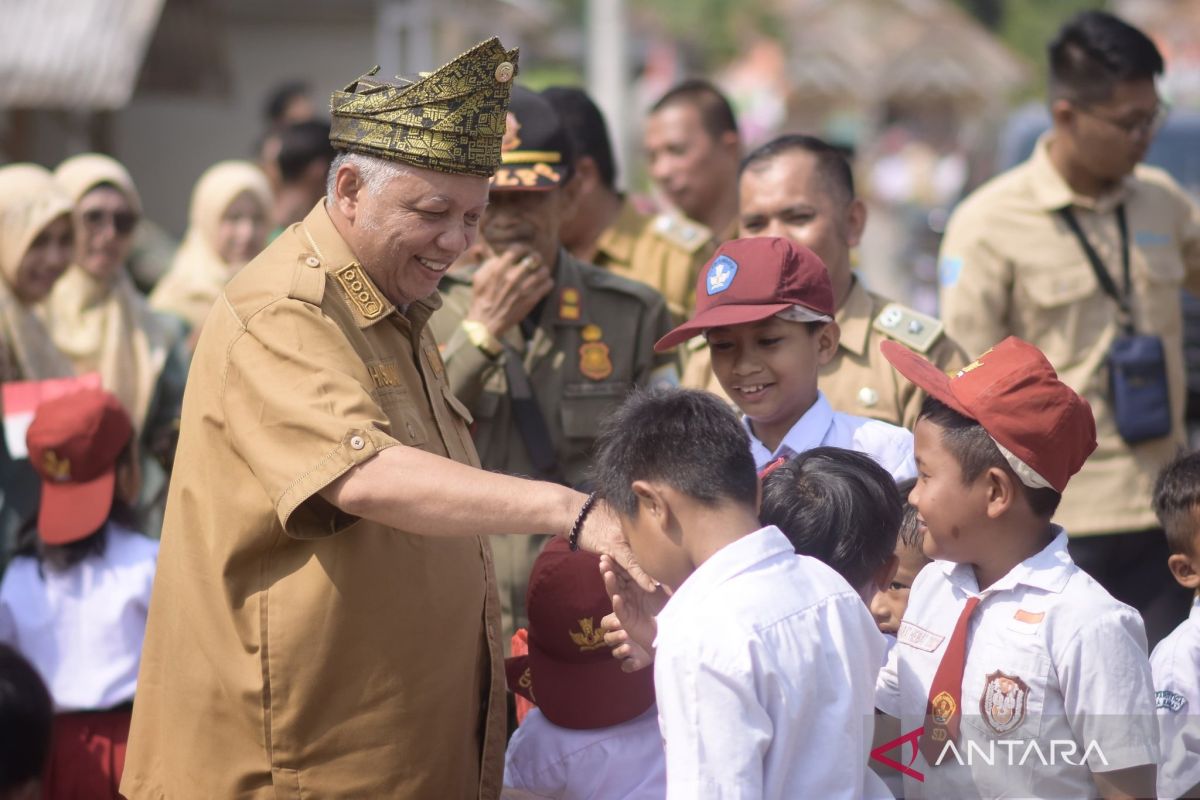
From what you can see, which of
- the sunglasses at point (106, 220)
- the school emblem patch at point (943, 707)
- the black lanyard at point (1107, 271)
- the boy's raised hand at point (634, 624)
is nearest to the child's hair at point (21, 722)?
the boy's raised hand at point (634, 624)

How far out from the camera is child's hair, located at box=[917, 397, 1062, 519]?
2898mm

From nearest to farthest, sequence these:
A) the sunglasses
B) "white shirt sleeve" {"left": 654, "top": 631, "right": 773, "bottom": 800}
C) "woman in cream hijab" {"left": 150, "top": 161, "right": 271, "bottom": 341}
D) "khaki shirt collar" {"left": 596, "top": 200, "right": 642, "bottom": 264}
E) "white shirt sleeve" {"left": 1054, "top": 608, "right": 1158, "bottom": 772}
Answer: "white shirt sleeve" {"left": 654, "top": 631, "right": 773, "bottom": 800} → "white shirt sleeve" {"left": 1054, "top": 608, "right": 1158, "bottom": 772} → "khaki shirt collar" {"left": 596, "top": 200, "right": 642, "bottom": 264} → the sunglasses → "woman in cream hijab" {"left": 150, "top": 161, "right": 271, "bottom": 341}

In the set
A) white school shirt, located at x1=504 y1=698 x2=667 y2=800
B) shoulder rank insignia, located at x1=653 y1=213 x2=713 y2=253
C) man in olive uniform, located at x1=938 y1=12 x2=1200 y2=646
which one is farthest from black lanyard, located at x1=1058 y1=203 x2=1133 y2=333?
white school shirt, located at x1=504 y1=698 x2=667 y2=800

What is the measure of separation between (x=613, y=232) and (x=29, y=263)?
2305 millimetres

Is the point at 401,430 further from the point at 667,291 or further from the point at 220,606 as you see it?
the point at 667,291

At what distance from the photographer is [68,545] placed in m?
4.09

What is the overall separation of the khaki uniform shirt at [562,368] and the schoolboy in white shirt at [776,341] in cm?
77

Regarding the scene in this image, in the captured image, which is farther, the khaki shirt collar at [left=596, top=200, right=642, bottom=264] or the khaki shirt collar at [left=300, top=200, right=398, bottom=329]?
the khaki shirt collar at [left=596, top=200, right=642, bottom=264]

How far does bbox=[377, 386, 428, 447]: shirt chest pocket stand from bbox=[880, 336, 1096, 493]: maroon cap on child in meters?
1.08

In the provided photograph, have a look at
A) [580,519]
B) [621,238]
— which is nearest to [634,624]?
[580,519]

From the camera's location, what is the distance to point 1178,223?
4953 mm

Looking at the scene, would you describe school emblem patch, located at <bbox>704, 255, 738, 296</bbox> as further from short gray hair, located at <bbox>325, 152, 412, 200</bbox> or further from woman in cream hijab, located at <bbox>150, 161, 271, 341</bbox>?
woman in cream hijab, located at <bbox>150, 161, 271, 341</bbox>

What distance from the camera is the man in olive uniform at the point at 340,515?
8.18 ft

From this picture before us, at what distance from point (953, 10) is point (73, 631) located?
147 feet
